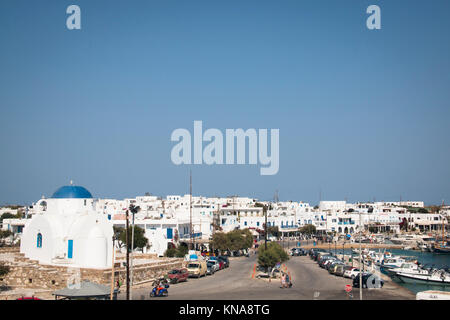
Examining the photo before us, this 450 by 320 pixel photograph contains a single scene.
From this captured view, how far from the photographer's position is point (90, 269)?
81.4ft

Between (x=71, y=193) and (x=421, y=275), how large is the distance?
28404 mm

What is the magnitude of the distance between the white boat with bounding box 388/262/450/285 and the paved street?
10.0 meters

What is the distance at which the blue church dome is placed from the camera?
33.5m

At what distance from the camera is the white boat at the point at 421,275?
3528cm

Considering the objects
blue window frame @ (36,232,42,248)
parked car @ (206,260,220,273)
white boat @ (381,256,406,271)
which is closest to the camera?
blue window frame @ (36,232,42,248)

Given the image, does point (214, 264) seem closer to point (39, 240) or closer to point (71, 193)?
point (71, 193)

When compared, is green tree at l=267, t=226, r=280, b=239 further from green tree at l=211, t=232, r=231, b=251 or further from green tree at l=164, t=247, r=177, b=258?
green tree at l=164, t=247, r=177, b=258

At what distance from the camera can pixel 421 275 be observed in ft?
117

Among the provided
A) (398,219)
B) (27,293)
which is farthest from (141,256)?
(398,219)

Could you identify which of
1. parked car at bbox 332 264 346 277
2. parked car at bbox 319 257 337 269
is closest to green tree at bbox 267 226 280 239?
parked car at bbox 319 257 337 269
